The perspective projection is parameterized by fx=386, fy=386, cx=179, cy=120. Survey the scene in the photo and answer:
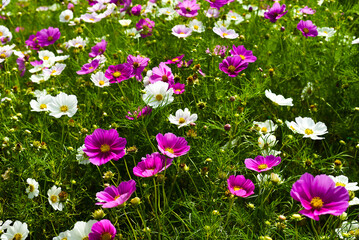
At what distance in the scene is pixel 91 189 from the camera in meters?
1.64

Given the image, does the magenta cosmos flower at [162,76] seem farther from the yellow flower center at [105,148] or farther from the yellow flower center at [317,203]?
the yellow flower center at [317,203]

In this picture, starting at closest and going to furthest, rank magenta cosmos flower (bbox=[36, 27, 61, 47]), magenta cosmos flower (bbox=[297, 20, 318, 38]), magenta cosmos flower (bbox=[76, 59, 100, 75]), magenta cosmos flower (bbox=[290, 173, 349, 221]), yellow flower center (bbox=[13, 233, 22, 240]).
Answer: magenta cosmos flower (bbox=[290, 173, 349, 221]) → yellow flower center (bbox=[13, 233, 22, 240]) → magenta cosmos flower (bbox=[76, 59, 100, 75]) → magenta cosmos flower (bbox=[297, 20, 318, 38]) → magenta cosmos flower (bbox=[36, 27, 61, 47])

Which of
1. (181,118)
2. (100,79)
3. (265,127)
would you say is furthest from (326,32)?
(100,79)

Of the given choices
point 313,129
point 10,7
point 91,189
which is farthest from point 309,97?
point 10,7

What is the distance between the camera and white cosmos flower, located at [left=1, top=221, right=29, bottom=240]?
1.32 metres

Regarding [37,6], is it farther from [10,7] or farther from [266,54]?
[266,54]

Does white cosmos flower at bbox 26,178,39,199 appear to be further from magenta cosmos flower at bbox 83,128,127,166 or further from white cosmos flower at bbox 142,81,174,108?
white cosmos flower at bbox 142,81,174,108

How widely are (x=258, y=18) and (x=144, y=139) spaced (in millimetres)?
1370

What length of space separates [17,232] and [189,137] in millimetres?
694

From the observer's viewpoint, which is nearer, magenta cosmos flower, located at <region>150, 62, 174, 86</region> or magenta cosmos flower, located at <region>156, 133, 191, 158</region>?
magenta cosmos flower, located at <region>156, 133, 191, 158</region>

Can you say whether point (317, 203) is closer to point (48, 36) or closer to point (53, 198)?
point (53, 198)

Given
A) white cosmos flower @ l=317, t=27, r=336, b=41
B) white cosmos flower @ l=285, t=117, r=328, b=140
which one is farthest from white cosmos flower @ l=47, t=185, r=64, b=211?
white cosmos flower @ l=317, t=27, r=336, b=41

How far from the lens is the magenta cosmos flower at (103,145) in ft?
4.20

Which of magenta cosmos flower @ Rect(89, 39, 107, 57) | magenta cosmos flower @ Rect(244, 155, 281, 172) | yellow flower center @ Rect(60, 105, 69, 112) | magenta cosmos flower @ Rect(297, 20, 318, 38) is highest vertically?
magenta cosmos flower @ Rect(297, 20, 318, 38)
